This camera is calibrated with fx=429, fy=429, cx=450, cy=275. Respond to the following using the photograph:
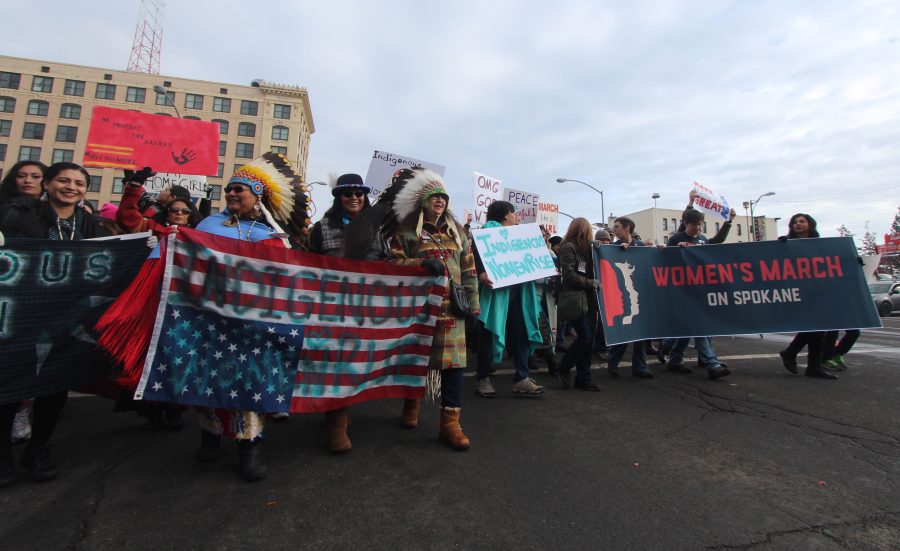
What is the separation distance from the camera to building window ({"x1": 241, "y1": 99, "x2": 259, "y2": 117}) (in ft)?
179

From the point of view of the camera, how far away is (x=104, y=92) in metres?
51.4

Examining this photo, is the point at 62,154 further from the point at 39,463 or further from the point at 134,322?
the point at 134,322

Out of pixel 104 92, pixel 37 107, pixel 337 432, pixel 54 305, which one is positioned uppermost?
pixel 104 92

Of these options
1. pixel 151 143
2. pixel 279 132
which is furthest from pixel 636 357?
pixel 279 132

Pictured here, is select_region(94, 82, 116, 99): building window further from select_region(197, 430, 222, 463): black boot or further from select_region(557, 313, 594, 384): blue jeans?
select_region(557, 313, 594, 384): blue jeans

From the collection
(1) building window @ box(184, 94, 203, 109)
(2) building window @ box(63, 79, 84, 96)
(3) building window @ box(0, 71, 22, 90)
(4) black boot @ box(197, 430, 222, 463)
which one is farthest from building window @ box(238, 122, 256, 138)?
(4) black boot @ box(197, 430, 222, 463)

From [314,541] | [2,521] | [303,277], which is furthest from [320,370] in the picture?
[2,521]

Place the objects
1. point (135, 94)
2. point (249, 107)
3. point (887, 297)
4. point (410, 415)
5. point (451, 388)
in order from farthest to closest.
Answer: point (249, 107) < point (135, 94) < point (887, 297) < point (410, 415) < point (451, 388)

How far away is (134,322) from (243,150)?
5918 centimetres

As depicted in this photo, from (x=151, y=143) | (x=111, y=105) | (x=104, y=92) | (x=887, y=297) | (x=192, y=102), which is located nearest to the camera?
(x=151, y=143)

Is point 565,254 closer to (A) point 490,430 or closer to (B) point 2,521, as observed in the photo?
(A) point 490,430

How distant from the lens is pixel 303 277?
285 centimetres

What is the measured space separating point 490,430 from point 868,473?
2354 millimetres

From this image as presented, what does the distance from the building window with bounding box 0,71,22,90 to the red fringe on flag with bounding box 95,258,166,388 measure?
71229 mm
